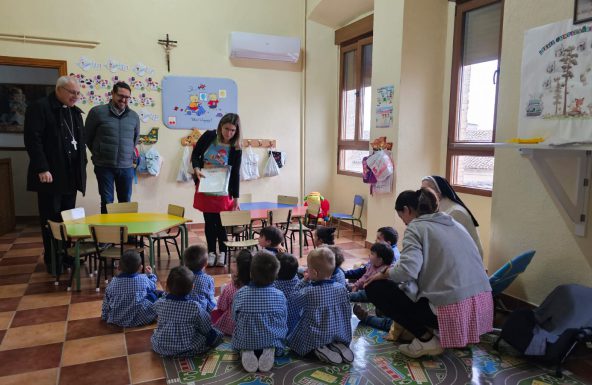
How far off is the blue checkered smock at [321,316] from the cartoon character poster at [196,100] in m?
4.06

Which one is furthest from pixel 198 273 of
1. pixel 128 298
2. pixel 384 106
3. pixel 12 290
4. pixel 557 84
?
pixel 384 106

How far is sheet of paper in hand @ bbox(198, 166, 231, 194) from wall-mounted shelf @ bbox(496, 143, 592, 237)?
237 cm

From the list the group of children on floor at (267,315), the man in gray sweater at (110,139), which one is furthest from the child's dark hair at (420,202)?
the man in gray sweater at (110,139)

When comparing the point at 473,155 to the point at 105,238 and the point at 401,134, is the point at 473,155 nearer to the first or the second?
the point at 401,134

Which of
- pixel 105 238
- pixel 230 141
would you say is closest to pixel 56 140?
pixel 105 238

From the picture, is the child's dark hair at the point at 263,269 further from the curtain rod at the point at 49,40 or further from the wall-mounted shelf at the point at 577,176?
the curtain rod at the point at 49,40

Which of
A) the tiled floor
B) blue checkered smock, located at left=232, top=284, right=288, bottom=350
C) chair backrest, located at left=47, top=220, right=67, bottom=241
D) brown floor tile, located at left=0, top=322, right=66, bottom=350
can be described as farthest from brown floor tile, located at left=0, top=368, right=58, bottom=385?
chair backrest, located at left=47, top=220, right=67, bottom=241

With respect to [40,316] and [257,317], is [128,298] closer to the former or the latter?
[40,316]

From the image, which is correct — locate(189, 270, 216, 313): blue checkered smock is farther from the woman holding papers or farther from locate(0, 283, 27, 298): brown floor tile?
locate(0, 283, 27, 298): brown floor tile

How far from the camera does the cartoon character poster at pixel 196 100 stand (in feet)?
19.0

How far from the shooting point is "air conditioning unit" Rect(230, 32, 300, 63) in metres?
5.91

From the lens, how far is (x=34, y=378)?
224cm

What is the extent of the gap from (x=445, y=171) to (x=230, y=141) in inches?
90.2

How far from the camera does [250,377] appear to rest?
88.7 inches
